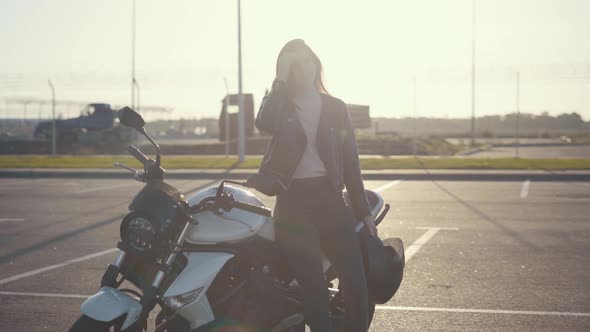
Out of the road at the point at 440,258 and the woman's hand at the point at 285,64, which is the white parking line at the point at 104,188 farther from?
the woman's hand at the point at 285,64

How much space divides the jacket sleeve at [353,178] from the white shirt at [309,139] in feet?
0.67

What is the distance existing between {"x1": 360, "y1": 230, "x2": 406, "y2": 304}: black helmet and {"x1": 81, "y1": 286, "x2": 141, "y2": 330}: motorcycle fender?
127 cm

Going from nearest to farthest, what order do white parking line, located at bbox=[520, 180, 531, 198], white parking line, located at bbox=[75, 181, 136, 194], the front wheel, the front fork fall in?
the front wheel < the front fork < white parking line, located at bbox=[520, 180, 531, 198] < white parking line, located at bbox=[75, 181, 136, 194]

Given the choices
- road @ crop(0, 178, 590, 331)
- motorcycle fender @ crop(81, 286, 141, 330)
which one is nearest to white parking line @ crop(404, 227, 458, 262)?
road @ crop(0, 178, 590, 331)

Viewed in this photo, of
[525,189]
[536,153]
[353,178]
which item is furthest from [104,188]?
[536,153]

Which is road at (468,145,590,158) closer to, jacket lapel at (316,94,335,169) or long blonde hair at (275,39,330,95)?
long blonde hair at (275,39,330,95)

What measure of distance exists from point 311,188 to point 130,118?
101 cm

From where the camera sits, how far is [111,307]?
370 cm

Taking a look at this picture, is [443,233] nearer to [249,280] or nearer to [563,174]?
[249,280]

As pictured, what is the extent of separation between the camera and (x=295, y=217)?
13.2 feet

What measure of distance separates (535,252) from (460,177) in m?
11.8

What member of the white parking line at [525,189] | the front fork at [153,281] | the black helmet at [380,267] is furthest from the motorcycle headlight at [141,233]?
the white parking line at [525,189]

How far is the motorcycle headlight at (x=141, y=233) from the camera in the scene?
3.71 m

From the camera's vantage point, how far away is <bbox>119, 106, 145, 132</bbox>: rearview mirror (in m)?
3.86
